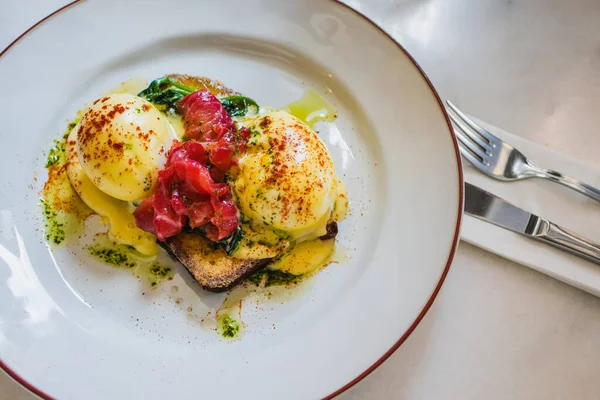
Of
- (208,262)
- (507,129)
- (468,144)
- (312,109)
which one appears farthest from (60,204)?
(507,129)

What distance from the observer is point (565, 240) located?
7.39 feet

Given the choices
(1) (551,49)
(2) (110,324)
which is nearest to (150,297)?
(2) (110,324)

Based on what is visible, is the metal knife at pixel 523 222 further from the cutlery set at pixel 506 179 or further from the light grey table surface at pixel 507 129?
the light grey table surface at pixel 507 129

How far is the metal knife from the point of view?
224 cm

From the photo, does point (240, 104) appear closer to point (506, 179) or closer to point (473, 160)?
point (473, 160)

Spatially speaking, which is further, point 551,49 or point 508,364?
point 551,49

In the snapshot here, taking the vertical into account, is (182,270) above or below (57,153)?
below

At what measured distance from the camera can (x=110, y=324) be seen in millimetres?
2082

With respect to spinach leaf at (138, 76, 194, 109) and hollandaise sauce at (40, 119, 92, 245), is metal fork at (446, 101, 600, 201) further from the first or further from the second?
hollandaise sauce at (40, 119, 92, 245)

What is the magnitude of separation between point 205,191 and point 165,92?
0.70 m

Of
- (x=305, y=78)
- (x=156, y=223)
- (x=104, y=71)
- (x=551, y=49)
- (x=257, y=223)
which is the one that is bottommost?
(x=156, y=223)

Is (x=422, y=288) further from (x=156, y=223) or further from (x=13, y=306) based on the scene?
(x=13, y=306)

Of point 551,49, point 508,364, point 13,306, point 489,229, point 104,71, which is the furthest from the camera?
point 551,49

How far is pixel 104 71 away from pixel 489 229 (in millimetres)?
2092
